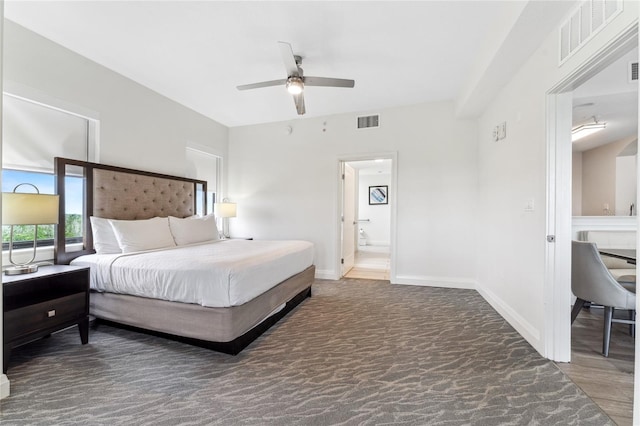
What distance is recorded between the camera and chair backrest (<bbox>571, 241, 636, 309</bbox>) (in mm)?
2137

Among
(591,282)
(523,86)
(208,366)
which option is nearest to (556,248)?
(591,282)

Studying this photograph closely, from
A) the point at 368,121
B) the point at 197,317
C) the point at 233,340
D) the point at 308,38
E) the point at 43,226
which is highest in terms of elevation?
the point at 308,38

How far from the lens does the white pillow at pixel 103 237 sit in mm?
2859

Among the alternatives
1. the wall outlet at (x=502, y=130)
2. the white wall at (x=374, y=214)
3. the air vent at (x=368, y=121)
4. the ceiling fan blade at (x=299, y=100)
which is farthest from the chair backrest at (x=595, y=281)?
the white wall at (x=374, y=214)

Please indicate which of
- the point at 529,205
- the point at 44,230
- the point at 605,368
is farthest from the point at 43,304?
the point at 605,368

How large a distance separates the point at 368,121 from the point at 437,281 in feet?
9.18

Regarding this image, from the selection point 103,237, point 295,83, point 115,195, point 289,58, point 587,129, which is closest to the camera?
point 289,58

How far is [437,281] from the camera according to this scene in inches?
166

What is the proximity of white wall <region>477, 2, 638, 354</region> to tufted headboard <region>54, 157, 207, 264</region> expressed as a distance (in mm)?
4334

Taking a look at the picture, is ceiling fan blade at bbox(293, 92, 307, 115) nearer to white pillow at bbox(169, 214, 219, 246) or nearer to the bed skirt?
the bed skirt

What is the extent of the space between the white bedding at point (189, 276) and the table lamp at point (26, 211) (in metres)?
0.51

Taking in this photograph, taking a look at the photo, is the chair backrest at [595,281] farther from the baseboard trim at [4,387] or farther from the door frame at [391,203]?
the baseboard trim at [4,387]

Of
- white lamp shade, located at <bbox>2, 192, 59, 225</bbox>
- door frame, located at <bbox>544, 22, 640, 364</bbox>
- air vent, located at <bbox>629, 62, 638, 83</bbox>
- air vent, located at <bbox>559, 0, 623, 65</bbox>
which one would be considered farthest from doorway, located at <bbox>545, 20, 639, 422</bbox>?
white lamp shade, located at <bbox>2, 192, 59, 225</bbox>

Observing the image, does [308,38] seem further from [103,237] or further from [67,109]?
[103,237]
